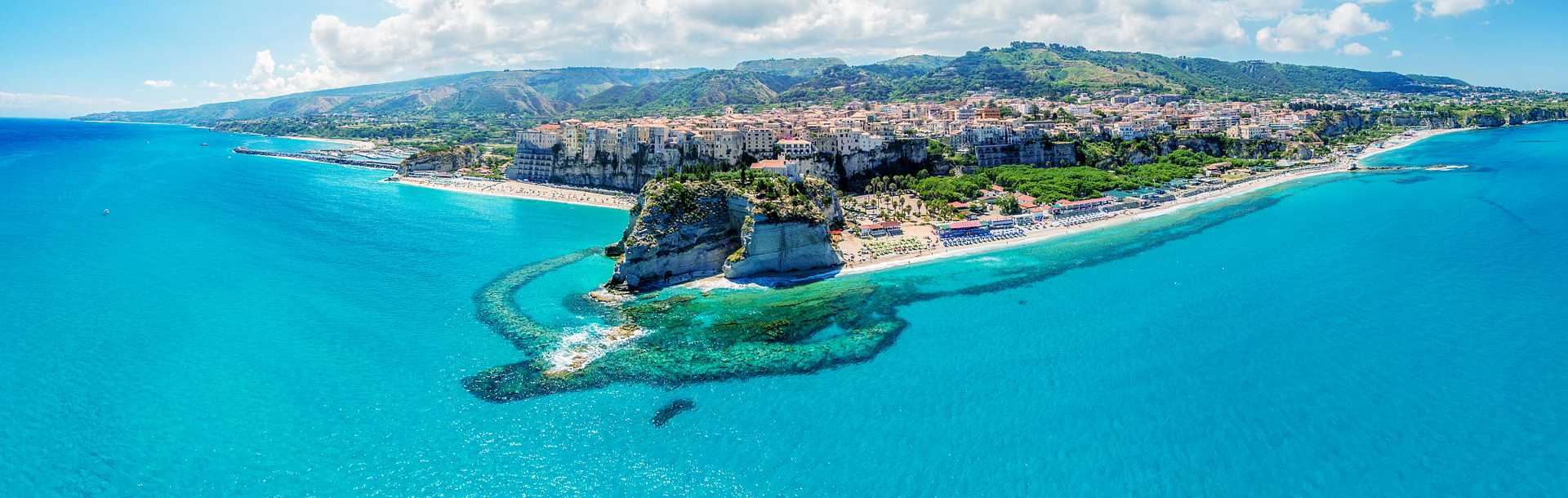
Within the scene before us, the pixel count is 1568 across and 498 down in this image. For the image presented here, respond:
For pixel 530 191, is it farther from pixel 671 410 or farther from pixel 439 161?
pixel 671 410

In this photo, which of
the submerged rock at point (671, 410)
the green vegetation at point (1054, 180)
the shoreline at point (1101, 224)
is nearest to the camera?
the submerged rock at point (671, 410)

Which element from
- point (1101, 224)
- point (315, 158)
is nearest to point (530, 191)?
point (1101, 224)

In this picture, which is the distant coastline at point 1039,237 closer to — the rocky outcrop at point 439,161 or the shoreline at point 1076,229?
the shoreline at point 1076,229

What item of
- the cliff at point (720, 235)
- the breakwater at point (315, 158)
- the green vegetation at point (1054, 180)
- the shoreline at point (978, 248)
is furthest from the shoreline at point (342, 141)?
the shoreline at point (978, 248)

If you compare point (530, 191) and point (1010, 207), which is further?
point (530, 191)

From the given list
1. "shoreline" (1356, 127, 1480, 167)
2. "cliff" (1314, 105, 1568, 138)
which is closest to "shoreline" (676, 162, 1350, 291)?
"shoreline" (1356, 127, 1480, 167)

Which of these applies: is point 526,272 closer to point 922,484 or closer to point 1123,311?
point 922,484

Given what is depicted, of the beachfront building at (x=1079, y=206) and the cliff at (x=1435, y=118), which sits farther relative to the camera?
the cliff at (x=1435, y=118)
